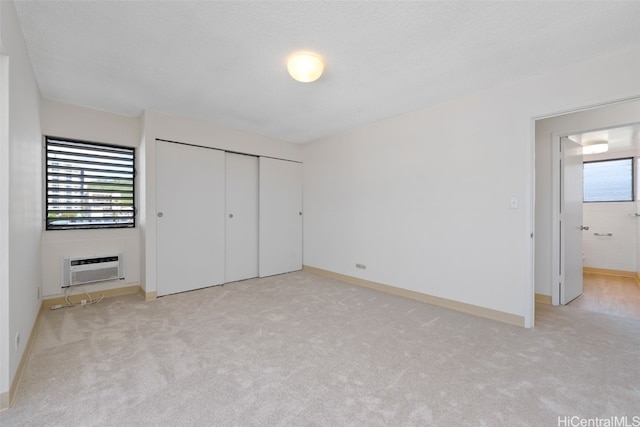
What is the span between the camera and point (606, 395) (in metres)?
1.67

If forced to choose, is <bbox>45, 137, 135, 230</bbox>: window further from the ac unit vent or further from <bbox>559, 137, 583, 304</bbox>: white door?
<bbox>559, 137, 583, 304</bbox>: white door

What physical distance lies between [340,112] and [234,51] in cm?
163

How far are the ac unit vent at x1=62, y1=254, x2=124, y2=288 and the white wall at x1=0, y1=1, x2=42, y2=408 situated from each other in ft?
3.12

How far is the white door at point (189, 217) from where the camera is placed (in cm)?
356

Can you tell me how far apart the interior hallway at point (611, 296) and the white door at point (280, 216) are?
3.86 metres

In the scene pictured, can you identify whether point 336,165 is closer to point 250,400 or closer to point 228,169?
point 228,169

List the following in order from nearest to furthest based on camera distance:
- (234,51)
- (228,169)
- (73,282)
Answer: (234,51) → (73,282) → (228,169)

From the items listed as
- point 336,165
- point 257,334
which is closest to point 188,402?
point 257,334

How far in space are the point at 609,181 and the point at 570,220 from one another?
2.60 metres

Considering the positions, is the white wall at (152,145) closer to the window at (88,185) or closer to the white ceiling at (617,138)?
the window at (88,185)

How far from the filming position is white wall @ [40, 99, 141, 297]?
315 centimetres

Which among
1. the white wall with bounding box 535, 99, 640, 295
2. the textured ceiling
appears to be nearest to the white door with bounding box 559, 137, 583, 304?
the white wall with bounding box 535, 99, 640, 295

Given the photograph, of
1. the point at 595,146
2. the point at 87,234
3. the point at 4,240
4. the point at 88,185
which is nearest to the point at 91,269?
the point at 87,234

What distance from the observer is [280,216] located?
4824mm
